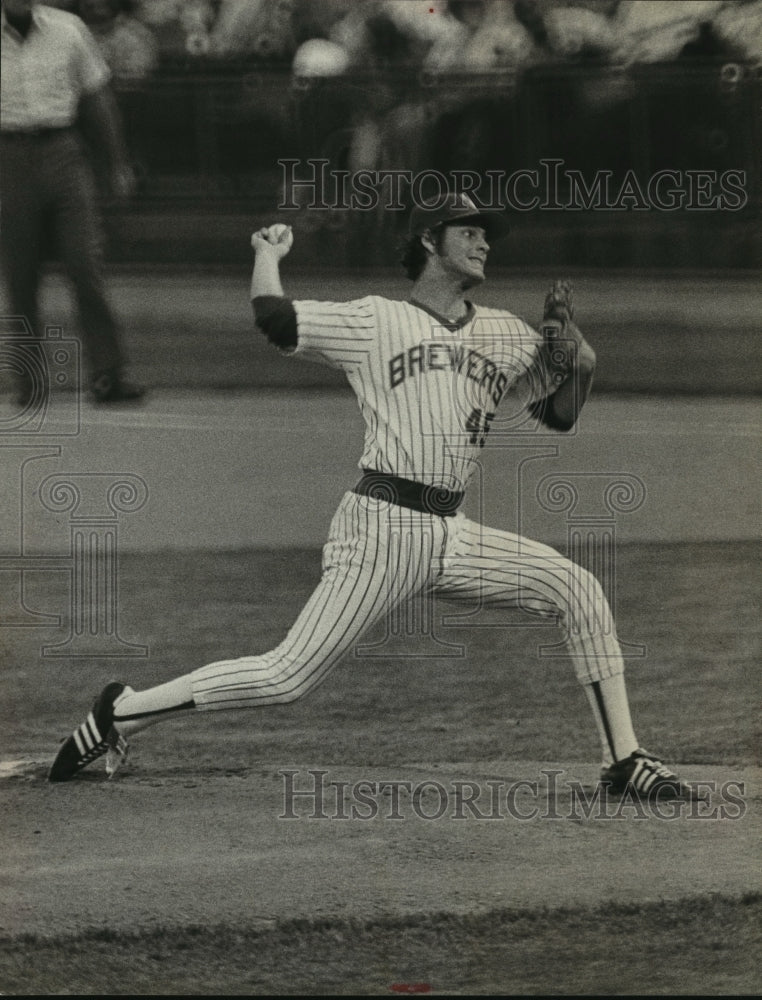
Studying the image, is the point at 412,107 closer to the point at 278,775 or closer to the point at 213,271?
the point at 213,271

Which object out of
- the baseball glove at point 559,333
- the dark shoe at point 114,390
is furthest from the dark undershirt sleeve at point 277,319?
the dark shoe at point 114,390

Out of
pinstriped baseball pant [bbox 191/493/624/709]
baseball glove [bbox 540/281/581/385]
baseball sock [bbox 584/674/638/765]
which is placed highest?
baseball glove [bbox 540/281/581/385]

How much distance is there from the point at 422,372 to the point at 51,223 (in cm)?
104

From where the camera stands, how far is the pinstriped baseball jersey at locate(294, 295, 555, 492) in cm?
354

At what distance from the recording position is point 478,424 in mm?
3619

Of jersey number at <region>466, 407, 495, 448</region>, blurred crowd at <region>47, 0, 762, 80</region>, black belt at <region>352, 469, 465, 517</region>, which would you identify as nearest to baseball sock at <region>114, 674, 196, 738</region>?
black belt at <region>352, 469, 465, 517</region>

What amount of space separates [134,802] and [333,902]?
632 mm

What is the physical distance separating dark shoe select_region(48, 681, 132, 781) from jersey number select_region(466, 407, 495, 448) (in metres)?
0.99

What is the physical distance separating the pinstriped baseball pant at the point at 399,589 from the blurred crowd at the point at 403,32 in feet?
3.72

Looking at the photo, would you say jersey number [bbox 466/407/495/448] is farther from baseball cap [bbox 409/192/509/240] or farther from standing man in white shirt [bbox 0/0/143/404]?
Answer: standing man in white shirt [bbox 0/0/143/404]

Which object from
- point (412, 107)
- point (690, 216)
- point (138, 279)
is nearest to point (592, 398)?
point (690, 216)

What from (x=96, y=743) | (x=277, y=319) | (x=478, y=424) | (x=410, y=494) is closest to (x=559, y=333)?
(x=478, y=424)

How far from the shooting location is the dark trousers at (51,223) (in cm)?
386

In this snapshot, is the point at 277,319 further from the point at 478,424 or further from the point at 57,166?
the point at 57,166
